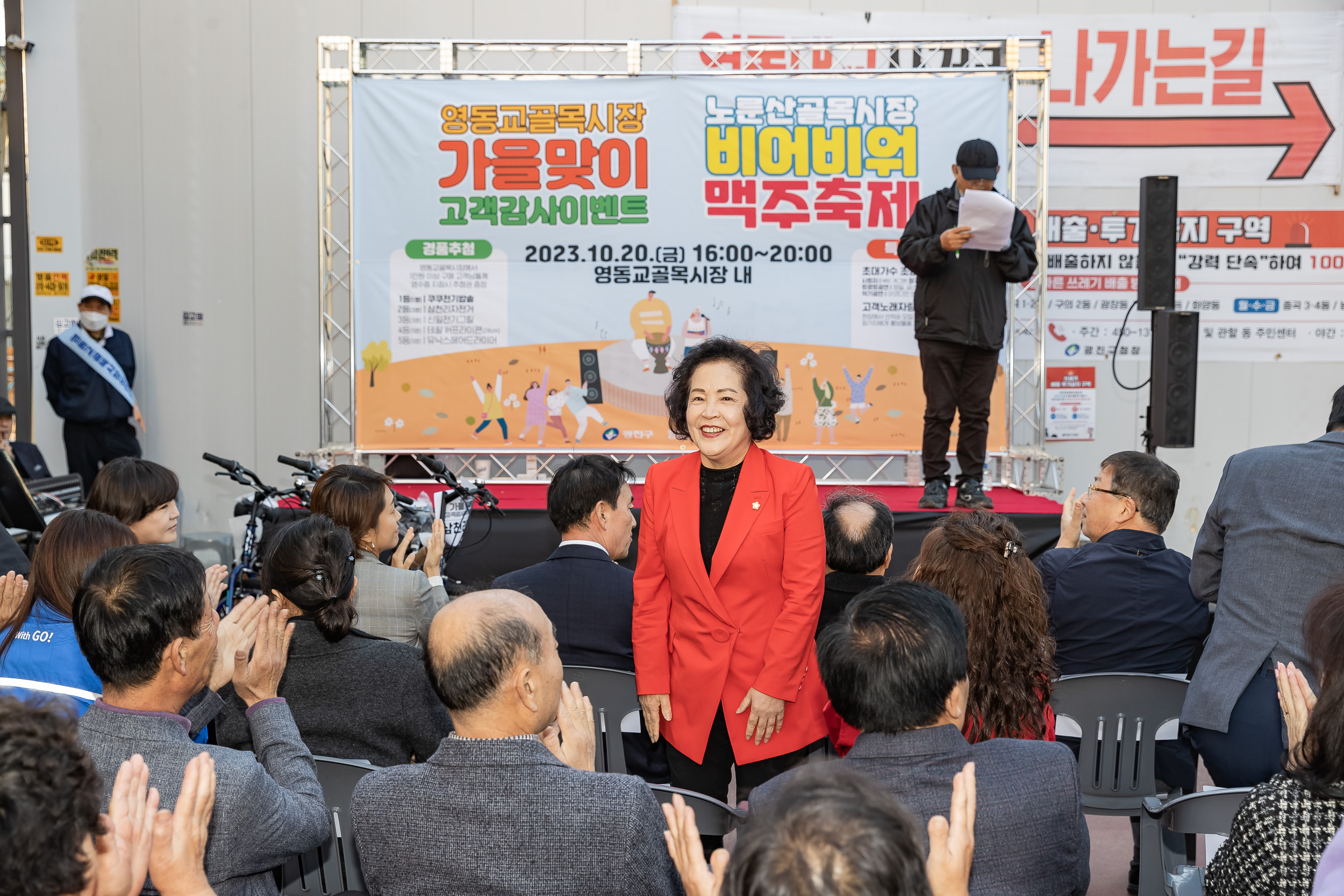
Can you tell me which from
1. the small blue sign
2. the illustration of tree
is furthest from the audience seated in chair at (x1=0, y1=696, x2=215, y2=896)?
the small blue sign

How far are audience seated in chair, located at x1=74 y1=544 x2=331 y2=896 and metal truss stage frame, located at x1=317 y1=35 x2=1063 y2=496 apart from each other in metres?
4.03

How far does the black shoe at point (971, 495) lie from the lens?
435cm

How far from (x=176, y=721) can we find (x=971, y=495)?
3.57 meters

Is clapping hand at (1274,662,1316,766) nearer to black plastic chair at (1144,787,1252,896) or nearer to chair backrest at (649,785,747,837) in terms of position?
black plastic chair at (1144,787,1252,896)

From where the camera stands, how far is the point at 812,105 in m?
5.39

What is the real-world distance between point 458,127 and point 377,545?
11.2 ft

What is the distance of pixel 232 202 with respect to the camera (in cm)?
623

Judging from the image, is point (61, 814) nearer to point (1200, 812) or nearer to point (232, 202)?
point (1200, 812)

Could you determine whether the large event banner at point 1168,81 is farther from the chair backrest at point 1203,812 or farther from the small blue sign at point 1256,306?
the chair backrest at point 1203,812

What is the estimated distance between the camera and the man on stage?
429cm

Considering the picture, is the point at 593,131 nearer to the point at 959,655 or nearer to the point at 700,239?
the point at 700,239

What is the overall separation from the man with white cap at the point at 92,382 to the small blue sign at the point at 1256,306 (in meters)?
6.48

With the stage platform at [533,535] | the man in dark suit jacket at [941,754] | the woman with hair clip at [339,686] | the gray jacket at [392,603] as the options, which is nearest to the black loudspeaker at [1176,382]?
the stage platform at [533,535]

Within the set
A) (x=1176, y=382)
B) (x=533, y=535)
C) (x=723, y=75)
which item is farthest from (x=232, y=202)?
(x=1176, y=382)
